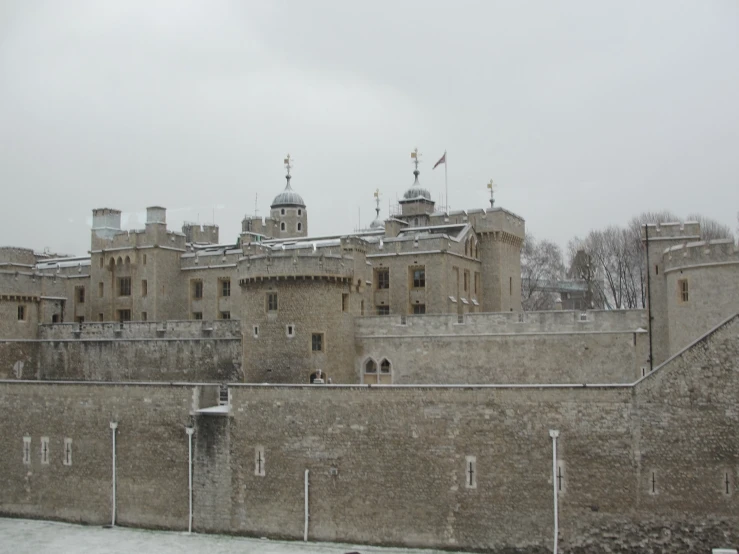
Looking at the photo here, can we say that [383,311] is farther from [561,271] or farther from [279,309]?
[561,271]

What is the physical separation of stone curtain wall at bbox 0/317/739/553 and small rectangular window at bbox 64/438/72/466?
23 centimetres

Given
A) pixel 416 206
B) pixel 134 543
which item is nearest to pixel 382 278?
pixel 416 206

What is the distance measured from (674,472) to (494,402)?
206 inches

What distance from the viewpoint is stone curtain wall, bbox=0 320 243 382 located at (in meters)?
37.3

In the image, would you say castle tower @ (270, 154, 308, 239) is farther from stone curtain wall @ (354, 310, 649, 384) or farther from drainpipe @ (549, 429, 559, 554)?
drainpipe @ (549, 429, 559, 554)

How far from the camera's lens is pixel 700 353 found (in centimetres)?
2436

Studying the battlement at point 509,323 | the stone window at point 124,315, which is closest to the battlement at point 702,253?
the battlement at point 509,323

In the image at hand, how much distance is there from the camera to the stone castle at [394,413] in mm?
24438

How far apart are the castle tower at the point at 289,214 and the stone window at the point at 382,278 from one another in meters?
15.0

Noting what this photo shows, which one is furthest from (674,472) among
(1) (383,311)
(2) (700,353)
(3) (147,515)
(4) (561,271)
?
(4) (561,271)

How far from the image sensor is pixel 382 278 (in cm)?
4428

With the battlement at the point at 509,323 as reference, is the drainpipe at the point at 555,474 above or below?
below

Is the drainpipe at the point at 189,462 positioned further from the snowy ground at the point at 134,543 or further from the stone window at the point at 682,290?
the stone window at the point at 682,290

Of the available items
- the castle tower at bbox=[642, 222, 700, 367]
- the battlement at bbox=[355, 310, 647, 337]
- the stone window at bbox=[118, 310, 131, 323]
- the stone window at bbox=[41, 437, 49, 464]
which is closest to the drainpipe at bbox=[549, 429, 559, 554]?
the castle tower at bbox=[642, 222, 700, 367]
